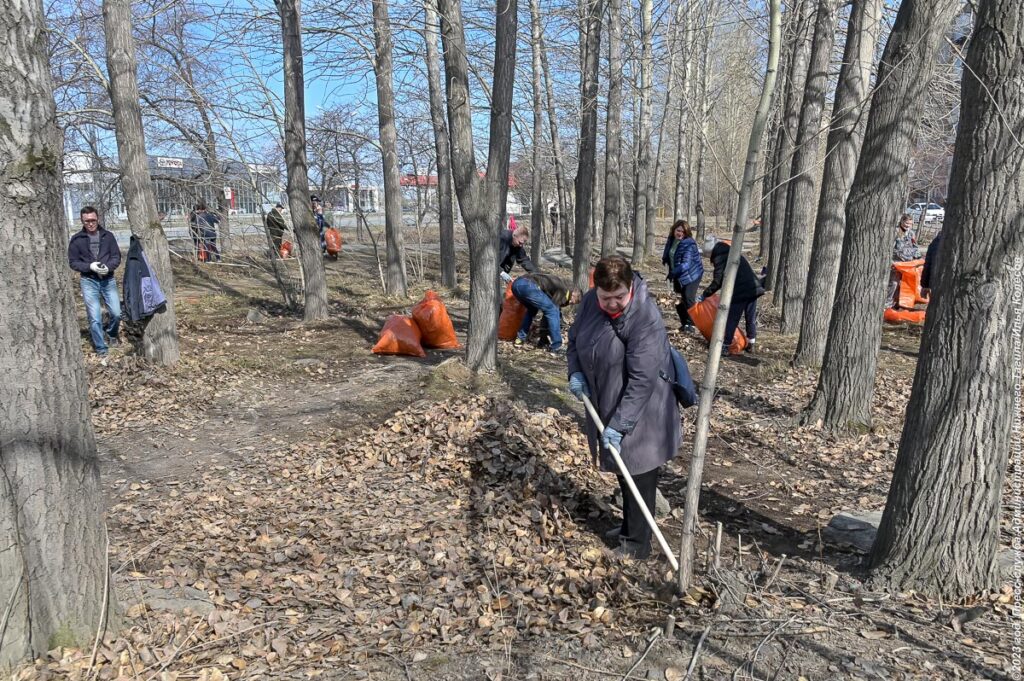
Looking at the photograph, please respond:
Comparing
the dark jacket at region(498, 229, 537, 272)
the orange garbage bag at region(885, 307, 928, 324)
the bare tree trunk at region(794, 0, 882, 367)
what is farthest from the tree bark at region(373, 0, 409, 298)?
the orange garbage bag at region(885, 307, 928, 324)

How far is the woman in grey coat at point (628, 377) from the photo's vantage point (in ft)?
11.9

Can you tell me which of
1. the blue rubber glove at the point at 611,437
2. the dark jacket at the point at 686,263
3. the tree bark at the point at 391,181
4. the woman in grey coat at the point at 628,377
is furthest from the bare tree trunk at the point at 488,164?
the tree bark at the point at 391,181

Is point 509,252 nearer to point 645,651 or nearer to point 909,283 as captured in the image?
point 909,283

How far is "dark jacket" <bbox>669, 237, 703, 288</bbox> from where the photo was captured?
9.46 meters

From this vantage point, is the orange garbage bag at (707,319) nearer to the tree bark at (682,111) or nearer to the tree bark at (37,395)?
the tree bark at (682,111)

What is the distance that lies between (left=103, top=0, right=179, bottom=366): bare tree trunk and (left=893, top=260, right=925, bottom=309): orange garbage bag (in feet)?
34.8

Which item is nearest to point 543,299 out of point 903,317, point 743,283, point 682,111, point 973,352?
point 743,283

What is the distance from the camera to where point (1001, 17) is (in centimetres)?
302

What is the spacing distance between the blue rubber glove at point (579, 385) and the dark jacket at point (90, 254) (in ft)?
22.6

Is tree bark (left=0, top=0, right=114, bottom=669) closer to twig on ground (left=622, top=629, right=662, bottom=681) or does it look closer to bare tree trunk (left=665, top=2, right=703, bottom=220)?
twig on ground (left=622, top=629, right=662, bottom=681)

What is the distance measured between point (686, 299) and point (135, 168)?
690 centimetres

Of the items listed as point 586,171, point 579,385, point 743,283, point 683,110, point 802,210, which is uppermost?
point 683,110

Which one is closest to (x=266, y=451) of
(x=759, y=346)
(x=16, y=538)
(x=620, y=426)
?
(x=16, y=538)

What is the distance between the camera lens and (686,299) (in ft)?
31.9
